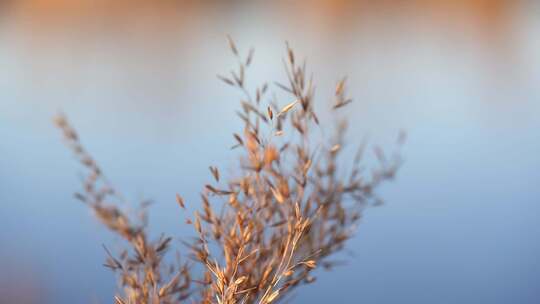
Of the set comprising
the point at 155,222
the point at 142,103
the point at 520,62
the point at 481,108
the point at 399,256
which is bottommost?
the point at 399,256

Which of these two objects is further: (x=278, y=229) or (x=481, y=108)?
(x=481, y=108)

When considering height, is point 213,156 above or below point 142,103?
below

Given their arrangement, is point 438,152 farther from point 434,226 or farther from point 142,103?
point 142,103

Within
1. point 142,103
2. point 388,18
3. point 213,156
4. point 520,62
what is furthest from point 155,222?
point 520,62

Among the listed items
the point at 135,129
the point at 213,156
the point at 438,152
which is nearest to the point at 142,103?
the point at 135,129

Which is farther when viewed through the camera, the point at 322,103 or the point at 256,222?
the point at 322,103

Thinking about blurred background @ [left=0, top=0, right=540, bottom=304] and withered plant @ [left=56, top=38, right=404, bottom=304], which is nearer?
withered plant @ [left=56, top=38, right=404, bottom=304]

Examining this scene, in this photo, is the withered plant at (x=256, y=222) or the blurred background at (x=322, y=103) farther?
the blurred background at (x=322, y=103)
